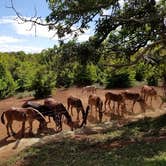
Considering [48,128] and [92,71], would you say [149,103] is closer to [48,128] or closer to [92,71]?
[48,128]

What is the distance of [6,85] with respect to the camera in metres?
30.0

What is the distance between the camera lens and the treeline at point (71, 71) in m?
12.6

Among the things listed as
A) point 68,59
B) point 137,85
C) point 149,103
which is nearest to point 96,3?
point 68,59

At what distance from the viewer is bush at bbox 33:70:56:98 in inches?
1079

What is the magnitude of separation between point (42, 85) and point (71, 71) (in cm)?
1402

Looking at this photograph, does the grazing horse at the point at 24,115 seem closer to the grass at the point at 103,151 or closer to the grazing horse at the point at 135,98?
the grass at the point at 103,151

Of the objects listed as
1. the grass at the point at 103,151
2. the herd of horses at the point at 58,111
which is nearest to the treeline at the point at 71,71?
the herd of horses at the point at 58,111

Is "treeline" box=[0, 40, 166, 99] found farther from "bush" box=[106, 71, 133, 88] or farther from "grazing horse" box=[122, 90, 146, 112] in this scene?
"grazing horse" box=[122, 90, 146, 112]

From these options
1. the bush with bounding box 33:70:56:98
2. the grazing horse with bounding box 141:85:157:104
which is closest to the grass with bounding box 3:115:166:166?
the grazing horse with bounding box 141:85:157:104

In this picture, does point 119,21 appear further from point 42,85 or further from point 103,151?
point 42,85

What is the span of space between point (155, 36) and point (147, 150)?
12.8ft

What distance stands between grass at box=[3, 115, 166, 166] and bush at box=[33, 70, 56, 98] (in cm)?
1368

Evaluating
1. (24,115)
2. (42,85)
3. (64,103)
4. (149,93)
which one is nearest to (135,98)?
(149,93)

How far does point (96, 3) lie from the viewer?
12.1 metres
